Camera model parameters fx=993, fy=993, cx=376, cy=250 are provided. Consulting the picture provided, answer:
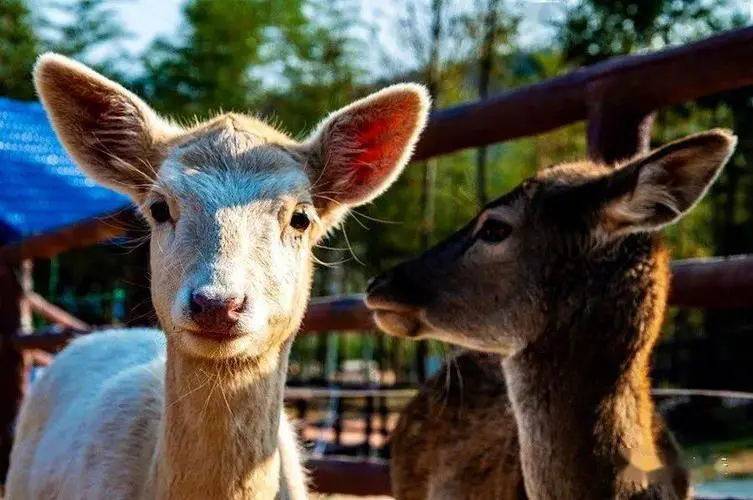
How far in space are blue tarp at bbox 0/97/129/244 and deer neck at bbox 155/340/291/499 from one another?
6795mm

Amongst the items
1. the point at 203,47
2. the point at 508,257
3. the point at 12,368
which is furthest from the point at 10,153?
the point at 203,47

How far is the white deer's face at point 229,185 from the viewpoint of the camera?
251cm

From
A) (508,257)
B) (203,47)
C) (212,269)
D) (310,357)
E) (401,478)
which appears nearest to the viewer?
(212,269)

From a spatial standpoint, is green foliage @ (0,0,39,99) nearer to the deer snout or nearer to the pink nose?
the deer snout

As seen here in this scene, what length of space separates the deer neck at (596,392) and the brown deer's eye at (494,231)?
0.32m

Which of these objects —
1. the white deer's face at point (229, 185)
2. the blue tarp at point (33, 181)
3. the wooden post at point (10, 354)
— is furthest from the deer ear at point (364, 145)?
the blue tarp at point (33, 181)

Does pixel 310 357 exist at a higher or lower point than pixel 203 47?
lower

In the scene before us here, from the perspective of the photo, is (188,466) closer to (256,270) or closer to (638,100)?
(256,270)

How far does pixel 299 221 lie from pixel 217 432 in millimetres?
645

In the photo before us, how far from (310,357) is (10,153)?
575 inches

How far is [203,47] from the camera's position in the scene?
796 inches

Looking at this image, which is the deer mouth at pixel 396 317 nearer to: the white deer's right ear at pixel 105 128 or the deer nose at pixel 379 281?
the deer nose at pixel 379 281

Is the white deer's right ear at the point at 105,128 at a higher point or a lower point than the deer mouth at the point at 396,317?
higher

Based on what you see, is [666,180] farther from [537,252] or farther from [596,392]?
[596,392]
